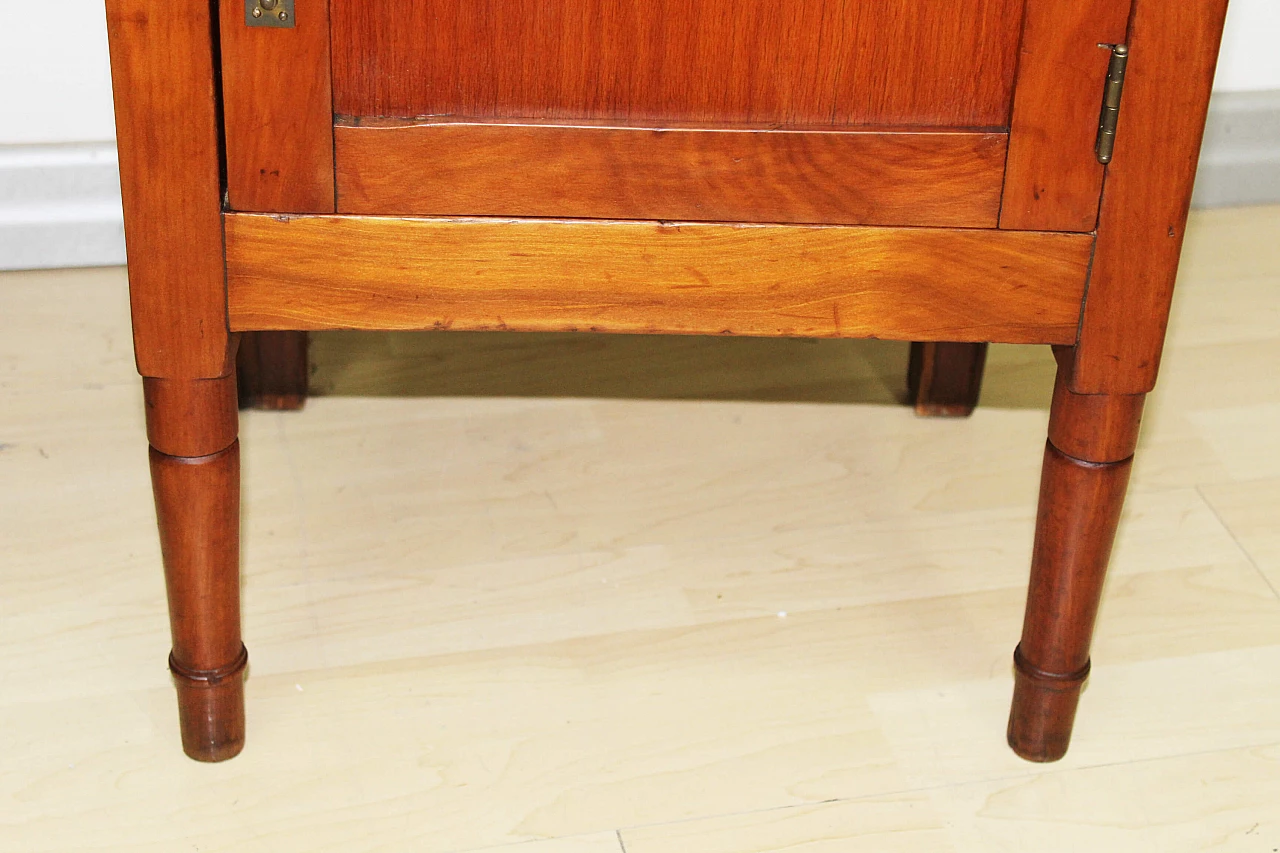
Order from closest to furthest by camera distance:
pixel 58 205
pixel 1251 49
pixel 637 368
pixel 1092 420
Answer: pixel 1092 420 → pixel 637 368 → pixel 58 205 → pixel 1251 49

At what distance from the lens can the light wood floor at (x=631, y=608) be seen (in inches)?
35.0

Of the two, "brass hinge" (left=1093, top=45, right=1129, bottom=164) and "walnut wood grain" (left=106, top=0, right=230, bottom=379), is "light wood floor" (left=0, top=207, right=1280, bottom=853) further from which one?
"brass hinge" (left=1093, top=45, right=1129, bottom=164)

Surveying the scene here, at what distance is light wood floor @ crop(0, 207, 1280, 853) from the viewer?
889 mm

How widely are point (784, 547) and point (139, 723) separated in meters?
0.44

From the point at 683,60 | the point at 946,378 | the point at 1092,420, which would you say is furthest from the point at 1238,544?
the point at 683,60

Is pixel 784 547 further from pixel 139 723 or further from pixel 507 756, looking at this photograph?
pixel 139 723

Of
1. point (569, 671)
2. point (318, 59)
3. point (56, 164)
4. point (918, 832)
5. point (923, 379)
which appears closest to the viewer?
point (318, 59)

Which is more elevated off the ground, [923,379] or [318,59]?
[318,59]

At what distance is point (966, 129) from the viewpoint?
728 mm

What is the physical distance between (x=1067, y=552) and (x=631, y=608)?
1.01ft

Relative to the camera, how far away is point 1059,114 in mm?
717

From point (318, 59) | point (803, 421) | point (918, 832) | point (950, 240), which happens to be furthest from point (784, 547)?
point (318, 59)

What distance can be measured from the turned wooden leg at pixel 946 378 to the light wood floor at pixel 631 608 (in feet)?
0.06

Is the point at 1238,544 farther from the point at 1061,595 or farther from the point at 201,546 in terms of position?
the point at 201,546
